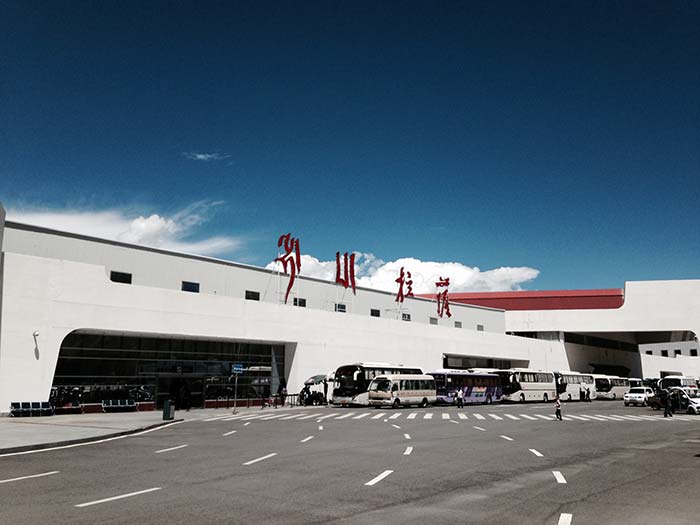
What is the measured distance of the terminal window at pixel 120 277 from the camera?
39.1 metres

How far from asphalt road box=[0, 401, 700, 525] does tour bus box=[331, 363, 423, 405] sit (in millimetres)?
23416

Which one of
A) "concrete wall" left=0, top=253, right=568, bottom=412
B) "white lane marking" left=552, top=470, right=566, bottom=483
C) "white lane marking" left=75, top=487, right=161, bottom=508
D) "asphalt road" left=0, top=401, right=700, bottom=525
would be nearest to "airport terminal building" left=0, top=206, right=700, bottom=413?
"concrete wall" left=0, top=253, right=568, bottom=412

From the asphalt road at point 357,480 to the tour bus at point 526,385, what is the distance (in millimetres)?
35072

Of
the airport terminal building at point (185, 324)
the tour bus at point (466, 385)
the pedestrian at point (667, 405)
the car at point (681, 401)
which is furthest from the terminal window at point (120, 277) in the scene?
the car at point (681, 401)

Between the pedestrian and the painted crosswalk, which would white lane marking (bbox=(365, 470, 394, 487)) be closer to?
the painted crosswalk

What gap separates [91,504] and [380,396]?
3549cm

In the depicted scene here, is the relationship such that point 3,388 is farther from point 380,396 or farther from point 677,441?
point 677,441

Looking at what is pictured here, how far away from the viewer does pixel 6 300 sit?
30.9m

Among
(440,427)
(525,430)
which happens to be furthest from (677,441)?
(440,427)

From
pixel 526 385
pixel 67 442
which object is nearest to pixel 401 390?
pixel 526 385

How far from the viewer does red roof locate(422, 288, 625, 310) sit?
252ft

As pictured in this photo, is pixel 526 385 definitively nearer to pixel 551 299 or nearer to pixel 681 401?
pixel 681 401

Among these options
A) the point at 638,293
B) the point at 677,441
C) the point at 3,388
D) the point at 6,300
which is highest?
the point at 638,293

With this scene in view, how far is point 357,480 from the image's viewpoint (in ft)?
38.7
